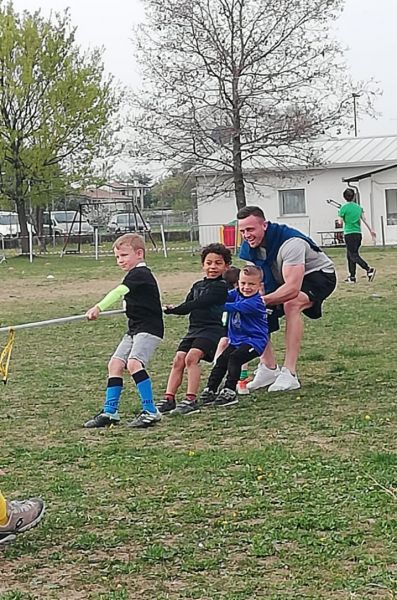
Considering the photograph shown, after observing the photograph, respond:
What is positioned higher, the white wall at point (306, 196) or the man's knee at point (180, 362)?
the white wall at point (306, 196)

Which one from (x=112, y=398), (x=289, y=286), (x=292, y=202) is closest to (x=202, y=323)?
(x=289, y=286)

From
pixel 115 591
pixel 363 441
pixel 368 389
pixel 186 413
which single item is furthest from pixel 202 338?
pixel 115 591

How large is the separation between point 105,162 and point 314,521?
35.7 meters

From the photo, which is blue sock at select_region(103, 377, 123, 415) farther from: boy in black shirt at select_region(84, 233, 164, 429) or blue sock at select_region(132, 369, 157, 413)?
blue sock at select_region(132, 369, 157, 413)

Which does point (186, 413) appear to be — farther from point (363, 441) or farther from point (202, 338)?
point (363, 441)

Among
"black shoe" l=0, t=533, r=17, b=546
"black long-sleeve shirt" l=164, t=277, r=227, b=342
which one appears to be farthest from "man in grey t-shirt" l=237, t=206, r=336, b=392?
"black shoe" l=0, t=533, r=17, b=546

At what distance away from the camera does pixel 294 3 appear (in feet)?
114

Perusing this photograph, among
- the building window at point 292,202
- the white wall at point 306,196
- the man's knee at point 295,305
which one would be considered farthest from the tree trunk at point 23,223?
the man's knee at point 295,305

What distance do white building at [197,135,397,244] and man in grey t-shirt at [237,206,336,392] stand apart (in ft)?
96.1

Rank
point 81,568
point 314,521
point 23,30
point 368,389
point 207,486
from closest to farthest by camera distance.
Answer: point 81,568 → point 314,521 → point 207,486 → point 368,389 → point 23,30

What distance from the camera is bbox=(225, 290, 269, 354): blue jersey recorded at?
7629mm

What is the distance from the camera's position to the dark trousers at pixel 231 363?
7.57 metres

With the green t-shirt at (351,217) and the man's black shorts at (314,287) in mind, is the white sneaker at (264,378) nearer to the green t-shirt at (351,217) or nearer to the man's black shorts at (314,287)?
the man's black shorts at (314,287)

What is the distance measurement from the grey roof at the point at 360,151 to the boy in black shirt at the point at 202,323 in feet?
109
